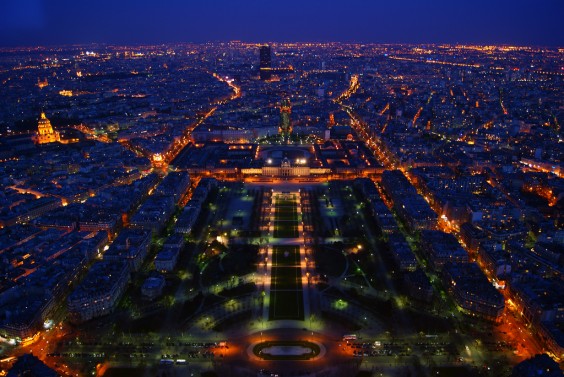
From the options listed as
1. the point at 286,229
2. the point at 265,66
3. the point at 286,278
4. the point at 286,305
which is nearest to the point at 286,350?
the point at 286,305

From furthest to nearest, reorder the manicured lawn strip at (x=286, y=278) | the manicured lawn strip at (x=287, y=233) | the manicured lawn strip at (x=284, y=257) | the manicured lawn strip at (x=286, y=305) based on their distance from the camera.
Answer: the manicured lawn strip at (x=287, y=233) < the manicured lawn strip at (x=284, y=257) < the manicured lawn strip at (x=286, y=278) < the manicured lawn strip at (x=286, y=305)

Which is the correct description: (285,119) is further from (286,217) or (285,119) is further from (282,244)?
(282,244)

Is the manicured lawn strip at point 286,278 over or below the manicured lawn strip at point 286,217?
below

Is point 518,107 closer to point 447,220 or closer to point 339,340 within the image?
point 447,220

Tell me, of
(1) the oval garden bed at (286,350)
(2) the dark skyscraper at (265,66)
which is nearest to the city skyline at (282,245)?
(1) the oval garden bed at (286,350)

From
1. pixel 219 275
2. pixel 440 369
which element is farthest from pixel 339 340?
pixel 219 275

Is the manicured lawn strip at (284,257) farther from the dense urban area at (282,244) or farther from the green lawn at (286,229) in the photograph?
the green lawn at (286,229)
